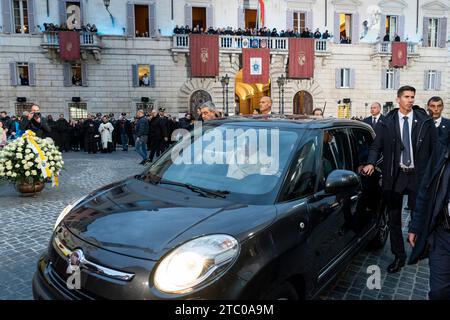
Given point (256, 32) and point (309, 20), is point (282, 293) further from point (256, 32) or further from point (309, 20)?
point (309, 20)

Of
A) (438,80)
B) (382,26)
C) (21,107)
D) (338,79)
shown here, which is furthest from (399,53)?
(21,107)

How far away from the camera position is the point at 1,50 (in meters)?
22.4

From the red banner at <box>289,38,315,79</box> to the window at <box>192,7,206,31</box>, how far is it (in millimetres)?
6686

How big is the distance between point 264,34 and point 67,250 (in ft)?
83.1

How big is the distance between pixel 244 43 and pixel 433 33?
16896 mm

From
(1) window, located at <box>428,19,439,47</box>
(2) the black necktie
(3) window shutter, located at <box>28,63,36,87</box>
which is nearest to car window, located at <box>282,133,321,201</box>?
(2) the black necktie

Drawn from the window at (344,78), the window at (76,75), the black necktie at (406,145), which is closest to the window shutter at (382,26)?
the window at (344,78)

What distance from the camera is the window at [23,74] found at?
22719mm

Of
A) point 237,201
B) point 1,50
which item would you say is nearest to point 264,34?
point 1,50

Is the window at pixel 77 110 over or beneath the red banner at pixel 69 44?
beneath

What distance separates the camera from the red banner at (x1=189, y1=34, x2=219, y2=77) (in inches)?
942

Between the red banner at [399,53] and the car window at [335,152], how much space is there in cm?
2763

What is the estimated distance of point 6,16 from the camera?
73.0 feet

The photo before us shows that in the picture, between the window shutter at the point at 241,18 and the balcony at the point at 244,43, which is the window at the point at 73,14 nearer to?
the balcony at the point at 244,43
